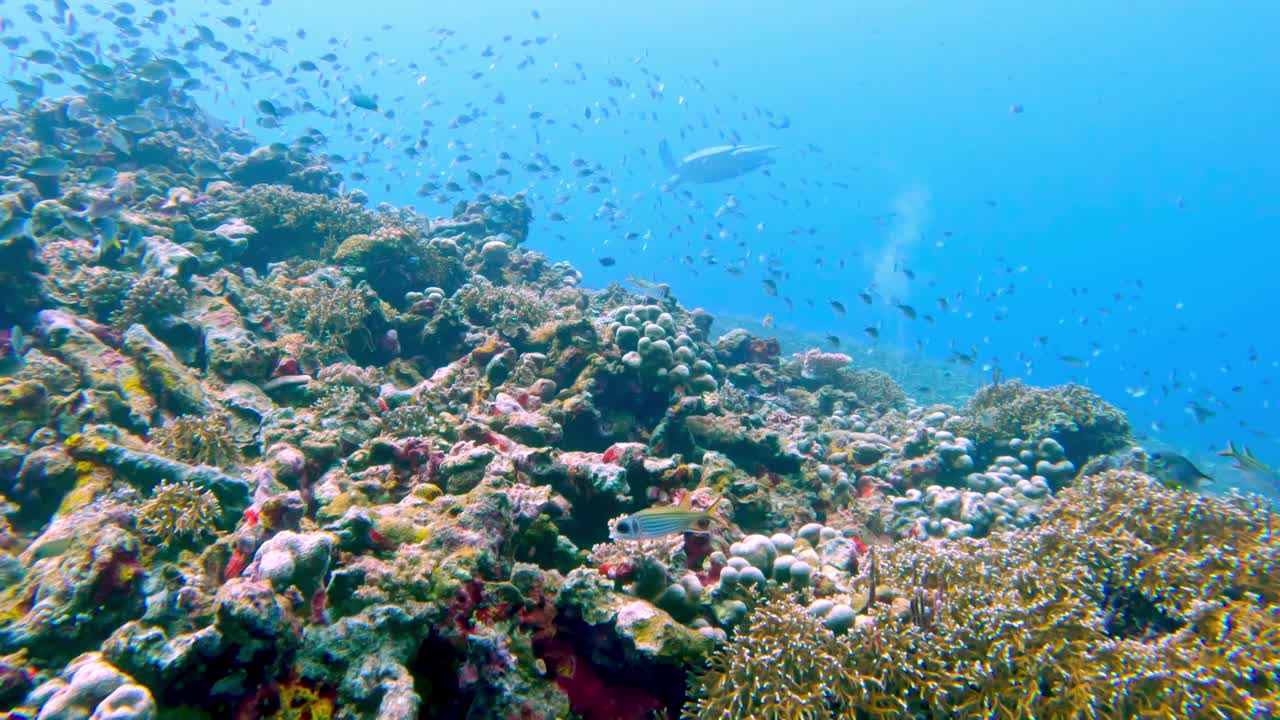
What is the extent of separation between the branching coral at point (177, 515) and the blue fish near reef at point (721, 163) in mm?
31242

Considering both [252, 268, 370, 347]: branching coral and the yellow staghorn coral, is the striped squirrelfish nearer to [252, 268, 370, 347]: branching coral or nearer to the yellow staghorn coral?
the yellow staghorn coral

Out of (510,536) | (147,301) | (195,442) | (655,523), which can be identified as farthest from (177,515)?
(147,301)

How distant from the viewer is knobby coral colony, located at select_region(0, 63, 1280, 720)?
316cm

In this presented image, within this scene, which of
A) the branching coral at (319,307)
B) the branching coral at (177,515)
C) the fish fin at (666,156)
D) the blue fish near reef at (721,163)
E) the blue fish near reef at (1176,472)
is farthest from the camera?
the fish fin at (666,156)

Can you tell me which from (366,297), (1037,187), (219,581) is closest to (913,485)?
(219,581)

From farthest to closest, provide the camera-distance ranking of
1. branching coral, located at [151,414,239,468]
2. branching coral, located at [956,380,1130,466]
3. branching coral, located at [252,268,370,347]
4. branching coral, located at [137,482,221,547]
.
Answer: branching coral, located at [956,380,1130,466] < branching coral, located at [252,268,370,347] < branching coral, located at [151,414,239,468] < branching coral, located at [137,482,221,547]

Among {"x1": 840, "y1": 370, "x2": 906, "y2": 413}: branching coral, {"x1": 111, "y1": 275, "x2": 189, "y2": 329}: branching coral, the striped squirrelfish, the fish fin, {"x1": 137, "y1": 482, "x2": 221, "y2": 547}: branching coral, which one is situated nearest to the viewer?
the striped squirrelfish

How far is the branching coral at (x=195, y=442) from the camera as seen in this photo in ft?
18.5

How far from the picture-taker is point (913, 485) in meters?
9.02

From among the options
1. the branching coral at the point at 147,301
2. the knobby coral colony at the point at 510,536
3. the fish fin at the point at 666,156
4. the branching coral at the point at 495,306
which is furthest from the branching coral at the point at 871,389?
the fish fin at the point at 666,156

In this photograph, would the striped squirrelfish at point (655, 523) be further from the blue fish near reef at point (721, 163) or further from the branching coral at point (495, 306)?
the blue fish near reef at point (721, 163)

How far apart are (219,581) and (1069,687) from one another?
6069 millimetres

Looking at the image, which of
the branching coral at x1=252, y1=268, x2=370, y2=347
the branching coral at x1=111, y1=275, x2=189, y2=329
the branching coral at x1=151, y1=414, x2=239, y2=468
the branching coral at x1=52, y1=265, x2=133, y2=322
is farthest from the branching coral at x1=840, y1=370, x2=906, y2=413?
the branching coral at x1=52, y1=265, x2=133, y2=322

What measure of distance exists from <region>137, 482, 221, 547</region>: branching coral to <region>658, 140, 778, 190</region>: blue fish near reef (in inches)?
1230
